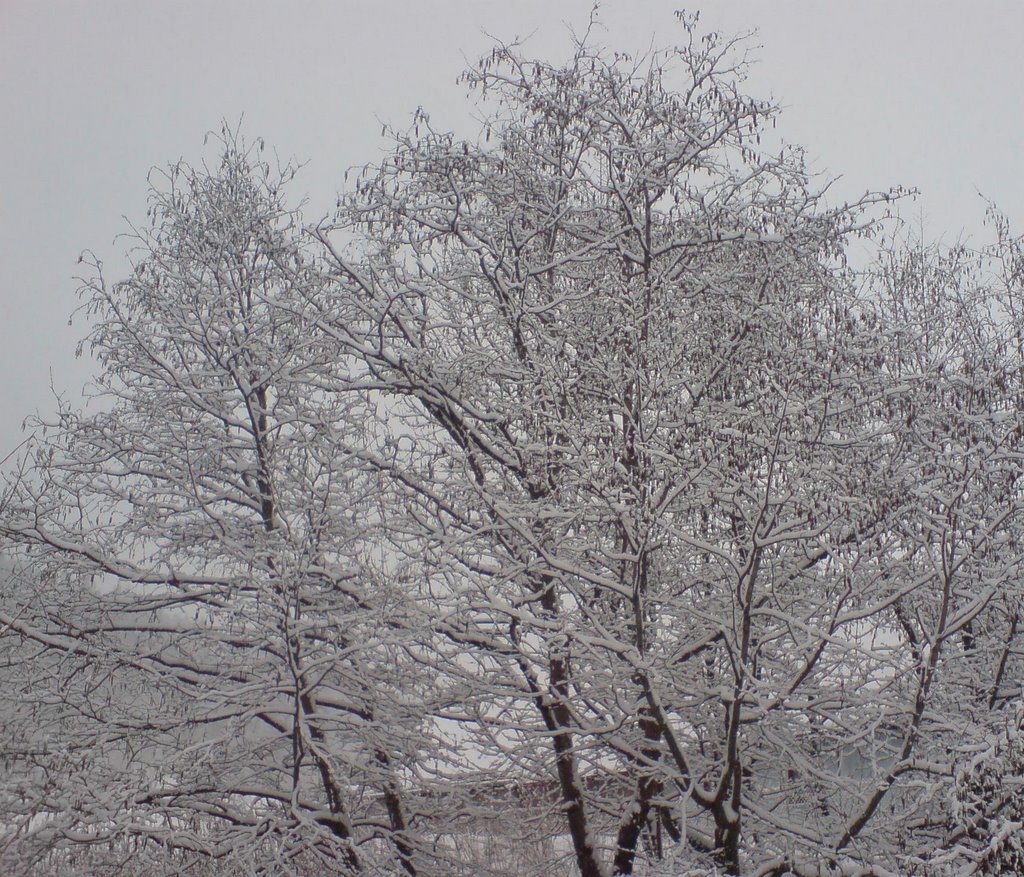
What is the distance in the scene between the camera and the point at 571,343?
7.76 m

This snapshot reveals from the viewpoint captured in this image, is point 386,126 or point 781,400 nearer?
point 781,400

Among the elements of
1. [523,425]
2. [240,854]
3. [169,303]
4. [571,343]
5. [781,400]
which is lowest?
[240,854]

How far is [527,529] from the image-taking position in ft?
21.9

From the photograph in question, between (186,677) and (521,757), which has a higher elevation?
(186,677)

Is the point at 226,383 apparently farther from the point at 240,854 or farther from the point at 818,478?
the point at 818,478

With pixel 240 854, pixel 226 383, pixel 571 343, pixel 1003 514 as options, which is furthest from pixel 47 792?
pixel 1003 514

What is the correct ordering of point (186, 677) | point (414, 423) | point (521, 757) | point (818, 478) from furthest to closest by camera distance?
point (414, 423) < point (186, 677) < point (521, 757) < point (818, 478)

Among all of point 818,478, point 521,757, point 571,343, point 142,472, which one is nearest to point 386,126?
point 571,343

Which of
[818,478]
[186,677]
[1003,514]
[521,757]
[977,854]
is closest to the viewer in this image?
[977,854]

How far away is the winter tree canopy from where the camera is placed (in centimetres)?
664

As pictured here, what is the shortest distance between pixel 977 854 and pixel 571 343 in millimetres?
4281

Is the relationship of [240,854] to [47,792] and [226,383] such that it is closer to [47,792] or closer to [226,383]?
[47,792]

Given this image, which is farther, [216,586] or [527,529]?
[216,586]

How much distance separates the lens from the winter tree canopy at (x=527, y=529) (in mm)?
6637
